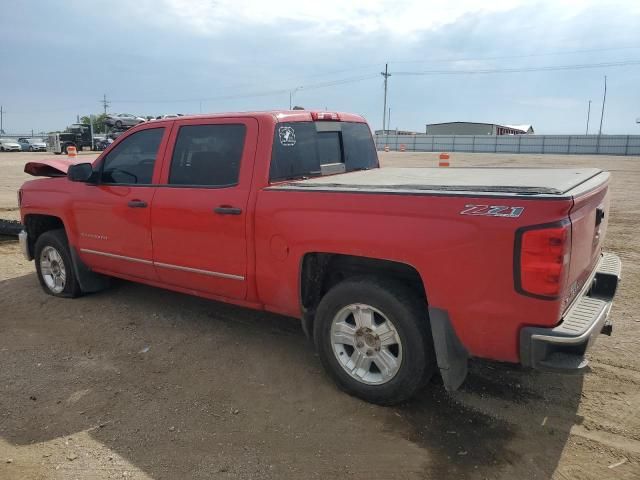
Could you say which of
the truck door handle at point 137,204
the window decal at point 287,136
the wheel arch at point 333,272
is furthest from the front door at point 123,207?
the wheel arch at point 333,272

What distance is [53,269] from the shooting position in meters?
5.64

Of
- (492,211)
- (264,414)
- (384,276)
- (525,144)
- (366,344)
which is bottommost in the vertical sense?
(264,414)

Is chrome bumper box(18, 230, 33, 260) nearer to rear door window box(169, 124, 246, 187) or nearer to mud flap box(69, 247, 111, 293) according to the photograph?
mud flap box(69, 247, 111, 293)

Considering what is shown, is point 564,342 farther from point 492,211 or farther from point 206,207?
point 206,207

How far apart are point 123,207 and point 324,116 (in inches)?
76.4

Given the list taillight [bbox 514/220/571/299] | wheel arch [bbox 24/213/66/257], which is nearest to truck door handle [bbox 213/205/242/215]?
taillight [bbox 514/220/571/299]

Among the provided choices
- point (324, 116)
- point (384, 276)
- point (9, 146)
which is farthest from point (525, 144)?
point (384, 276)

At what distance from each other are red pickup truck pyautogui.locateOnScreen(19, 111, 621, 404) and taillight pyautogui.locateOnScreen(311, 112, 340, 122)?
1 cm

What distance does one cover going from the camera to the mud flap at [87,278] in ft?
17.3

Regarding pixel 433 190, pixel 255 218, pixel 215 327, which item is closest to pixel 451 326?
pixel 433 190

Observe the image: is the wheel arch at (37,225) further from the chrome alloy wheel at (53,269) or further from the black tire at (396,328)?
the black tire at (396,328)

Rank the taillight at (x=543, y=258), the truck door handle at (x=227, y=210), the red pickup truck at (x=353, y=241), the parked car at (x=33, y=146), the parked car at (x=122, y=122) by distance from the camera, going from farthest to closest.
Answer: the parked car at (x=33, y=146) < the parked car at (x=122, y=122) < the truck door handle at (x=227, y=210) < the red pickup truck at (x=353, y=241) < the taillight at (x=543, y=258)

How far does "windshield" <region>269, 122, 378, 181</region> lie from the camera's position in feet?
12.8

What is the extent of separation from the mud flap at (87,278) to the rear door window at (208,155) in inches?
66.2
